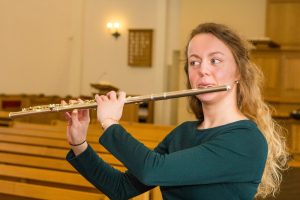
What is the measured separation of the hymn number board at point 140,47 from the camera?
9.12m

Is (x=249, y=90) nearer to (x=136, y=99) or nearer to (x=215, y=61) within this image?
(x=215, y=61)

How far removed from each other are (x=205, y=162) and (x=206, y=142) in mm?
83

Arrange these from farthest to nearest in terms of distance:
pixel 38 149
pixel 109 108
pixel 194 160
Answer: pixel 38 149 < pixel 109 108 < pixel 194 160

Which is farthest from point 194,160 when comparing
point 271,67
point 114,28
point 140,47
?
point 114,28

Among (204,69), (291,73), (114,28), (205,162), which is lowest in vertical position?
(205,162)

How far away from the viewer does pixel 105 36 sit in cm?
955

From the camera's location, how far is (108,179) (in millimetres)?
1475

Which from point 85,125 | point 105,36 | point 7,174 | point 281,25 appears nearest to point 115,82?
point 105,36

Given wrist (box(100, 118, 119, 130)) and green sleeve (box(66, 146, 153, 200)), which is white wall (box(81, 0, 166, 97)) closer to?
green sleeve (box(66, 146, 153, 200))

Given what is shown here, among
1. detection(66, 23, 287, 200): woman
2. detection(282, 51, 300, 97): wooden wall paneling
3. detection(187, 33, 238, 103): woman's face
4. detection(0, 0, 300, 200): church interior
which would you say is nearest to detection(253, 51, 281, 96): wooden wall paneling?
detection(0, 0, 300, 200): church interior

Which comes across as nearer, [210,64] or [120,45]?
[210,64]

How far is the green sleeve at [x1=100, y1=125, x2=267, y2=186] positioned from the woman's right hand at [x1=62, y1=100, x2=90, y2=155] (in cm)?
34

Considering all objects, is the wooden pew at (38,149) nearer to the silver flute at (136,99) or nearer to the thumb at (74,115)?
the silver flute at (136,99)

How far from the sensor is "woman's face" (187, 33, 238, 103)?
1.27 m
